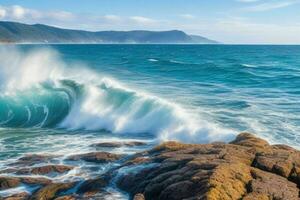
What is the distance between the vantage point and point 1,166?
1456 centimetres

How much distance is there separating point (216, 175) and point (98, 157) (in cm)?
652

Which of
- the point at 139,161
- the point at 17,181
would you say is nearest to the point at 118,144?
the point at 139,161

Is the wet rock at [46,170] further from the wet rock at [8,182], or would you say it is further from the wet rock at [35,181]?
the wet rock at [8,182]

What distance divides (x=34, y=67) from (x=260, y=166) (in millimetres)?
29160

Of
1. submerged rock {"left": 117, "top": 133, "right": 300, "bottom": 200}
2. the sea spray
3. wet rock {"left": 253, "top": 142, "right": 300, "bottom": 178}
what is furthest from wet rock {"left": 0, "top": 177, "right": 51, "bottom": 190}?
the sea spray

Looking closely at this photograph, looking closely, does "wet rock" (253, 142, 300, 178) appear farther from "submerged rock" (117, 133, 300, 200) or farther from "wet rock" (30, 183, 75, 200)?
"wet rock" (30, 183, 75, 200)

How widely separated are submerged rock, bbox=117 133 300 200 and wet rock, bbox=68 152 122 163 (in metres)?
2.26

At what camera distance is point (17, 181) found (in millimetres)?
12500

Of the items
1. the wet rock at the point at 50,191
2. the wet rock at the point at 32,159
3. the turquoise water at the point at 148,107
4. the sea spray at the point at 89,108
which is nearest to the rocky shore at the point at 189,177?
the wet rock at the point at 50,191

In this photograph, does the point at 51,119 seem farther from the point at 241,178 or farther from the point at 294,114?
the point at 241,178

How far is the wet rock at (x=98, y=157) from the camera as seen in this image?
565 inches

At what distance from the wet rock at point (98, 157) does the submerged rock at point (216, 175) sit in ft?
7.42

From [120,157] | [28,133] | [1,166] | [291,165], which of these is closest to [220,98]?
[28,133]

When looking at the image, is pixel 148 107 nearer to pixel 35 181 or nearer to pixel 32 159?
pixel 32 159
